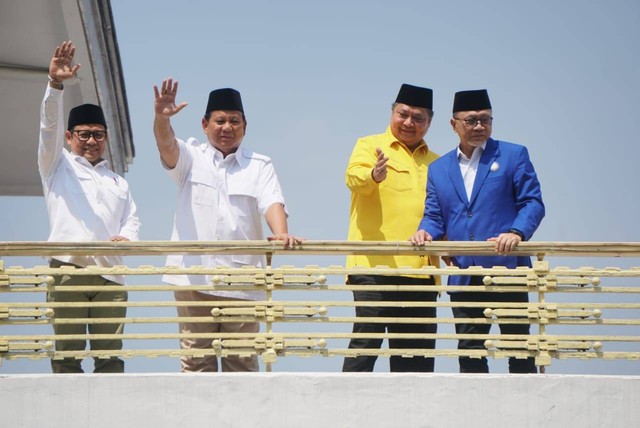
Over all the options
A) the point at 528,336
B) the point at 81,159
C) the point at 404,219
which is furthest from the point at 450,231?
the point at 81,159

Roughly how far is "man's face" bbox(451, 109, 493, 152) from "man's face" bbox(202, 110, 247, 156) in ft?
4.76

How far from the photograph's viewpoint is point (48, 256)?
7371 millimetres

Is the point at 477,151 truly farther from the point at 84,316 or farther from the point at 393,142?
the point at 84,316

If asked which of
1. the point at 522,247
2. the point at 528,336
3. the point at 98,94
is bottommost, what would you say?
the point at 528,336

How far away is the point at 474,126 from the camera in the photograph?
7801 mm

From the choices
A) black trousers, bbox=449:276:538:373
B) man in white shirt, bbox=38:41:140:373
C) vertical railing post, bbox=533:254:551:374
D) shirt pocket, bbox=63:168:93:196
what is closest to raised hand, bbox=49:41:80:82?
man in white shirt, bbox=38:41:140:373

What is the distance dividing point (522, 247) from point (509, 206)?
58 centimetres

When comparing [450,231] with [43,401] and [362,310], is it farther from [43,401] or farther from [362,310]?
[43,401]

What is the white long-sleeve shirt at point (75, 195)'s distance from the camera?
7621mm

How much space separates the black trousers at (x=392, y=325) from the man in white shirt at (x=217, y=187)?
0.65 meters

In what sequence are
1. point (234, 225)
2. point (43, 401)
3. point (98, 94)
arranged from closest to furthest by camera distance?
point (43, 401), point (234, 225), point (98, 94)

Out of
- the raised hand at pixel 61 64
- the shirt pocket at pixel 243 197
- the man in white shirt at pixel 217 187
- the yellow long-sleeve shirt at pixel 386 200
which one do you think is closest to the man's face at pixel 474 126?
the yellow long-sleeve shirt at pixel 386 200

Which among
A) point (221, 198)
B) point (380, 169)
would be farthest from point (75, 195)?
point (380, 169)

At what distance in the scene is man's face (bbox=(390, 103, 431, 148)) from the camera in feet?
26.5
